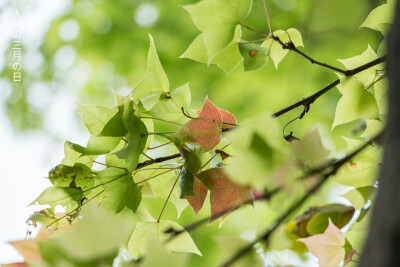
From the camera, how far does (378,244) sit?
0.14 metres

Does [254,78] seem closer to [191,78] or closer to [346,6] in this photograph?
[191,78]

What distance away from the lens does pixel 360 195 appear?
421 mm

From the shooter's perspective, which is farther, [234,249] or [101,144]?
[101,144]

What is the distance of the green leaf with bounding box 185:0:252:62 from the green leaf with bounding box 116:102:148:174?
0.25 ft

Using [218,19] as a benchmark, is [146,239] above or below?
below

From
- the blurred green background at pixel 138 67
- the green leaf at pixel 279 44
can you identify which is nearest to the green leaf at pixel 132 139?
the green leaf at pixel 279 44

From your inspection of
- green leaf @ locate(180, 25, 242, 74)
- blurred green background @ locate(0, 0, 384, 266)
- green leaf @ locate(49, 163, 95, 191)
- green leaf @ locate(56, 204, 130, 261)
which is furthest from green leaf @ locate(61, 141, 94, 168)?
blurred green background @ locate(0, 0, 384, 266)

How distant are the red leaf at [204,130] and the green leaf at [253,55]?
46 millimetres

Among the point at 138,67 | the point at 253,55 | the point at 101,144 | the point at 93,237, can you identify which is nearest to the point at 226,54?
the point at 253,55

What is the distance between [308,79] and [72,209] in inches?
68.6

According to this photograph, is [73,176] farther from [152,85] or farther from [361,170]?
[361,170]

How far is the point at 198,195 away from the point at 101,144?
0.09 meters

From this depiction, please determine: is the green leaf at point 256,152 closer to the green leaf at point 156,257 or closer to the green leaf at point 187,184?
the green leaf at point 156,257

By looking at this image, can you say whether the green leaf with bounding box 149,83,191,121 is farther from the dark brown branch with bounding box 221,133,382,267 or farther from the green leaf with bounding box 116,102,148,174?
the dark brown branch with bounding box 221,133,382,267
